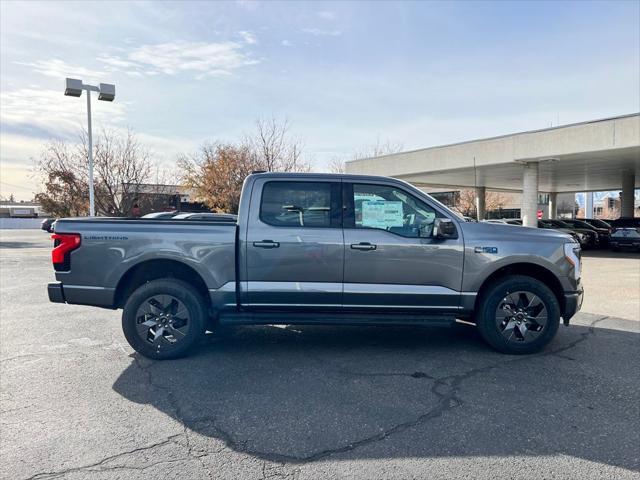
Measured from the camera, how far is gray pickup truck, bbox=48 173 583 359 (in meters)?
4.82

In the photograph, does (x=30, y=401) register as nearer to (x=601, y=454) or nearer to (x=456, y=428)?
(x=456, y=428)

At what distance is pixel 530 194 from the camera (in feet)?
61.4

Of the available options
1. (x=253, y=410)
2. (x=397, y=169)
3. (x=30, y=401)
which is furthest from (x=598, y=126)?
(x=30, y=401)

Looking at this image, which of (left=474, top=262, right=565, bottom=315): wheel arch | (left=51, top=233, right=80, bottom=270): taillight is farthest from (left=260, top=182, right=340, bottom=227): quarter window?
(left=51, top=233, right=80, bottom=270): taillight

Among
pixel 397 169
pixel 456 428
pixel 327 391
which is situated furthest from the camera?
pixel 397 169

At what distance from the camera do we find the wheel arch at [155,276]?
16.2 feet

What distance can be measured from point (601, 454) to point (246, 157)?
1065 inches

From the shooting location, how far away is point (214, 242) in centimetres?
482

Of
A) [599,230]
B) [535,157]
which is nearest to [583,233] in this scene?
[599,230]

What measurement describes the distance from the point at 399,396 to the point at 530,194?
57.0 feet

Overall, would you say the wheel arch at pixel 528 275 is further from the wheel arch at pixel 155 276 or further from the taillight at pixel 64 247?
the taillight at pixel 64 247

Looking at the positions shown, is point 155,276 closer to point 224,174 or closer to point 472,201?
point 224,174

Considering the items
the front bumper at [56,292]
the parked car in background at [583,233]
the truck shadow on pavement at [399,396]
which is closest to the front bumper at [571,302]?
the truck shadow on pavement at [399,396]

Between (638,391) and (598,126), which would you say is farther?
(598,126)
